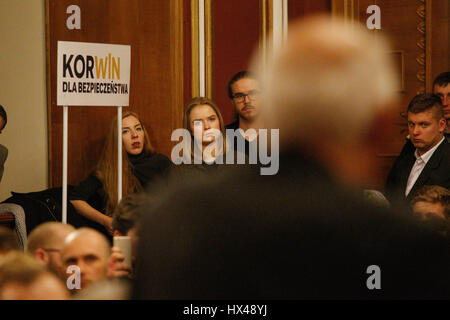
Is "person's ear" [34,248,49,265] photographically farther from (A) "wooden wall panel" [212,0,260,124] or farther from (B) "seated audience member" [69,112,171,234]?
(A) "wooden wall panel" [212,0,260,124]

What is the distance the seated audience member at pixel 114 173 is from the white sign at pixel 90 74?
47cm

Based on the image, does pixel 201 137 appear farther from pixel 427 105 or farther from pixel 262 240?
pixel 262 240

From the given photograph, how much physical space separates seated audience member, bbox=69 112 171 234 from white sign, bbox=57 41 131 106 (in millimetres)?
465

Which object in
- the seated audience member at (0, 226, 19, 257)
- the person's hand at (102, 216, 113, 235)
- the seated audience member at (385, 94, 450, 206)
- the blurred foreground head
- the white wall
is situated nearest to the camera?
the blurred foreground head

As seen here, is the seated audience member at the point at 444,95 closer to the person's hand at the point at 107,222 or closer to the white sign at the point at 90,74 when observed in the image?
the white sign at the point at 90,74

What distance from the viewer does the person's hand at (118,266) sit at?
1.42m

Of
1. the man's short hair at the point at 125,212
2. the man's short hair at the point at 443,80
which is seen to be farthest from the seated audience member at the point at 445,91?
the man's short hair at the point at 125,212

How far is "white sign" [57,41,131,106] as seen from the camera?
12.0 ft

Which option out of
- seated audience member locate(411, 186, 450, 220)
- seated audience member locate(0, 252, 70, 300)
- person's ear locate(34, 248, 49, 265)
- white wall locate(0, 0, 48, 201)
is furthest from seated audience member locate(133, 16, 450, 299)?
white wall locate(0, 0, 48, 201)

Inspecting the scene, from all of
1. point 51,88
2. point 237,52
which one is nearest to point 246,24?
point 237,52

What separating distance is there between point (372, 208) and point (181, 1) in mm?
5039

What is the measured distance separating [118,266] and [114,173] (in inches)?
110
